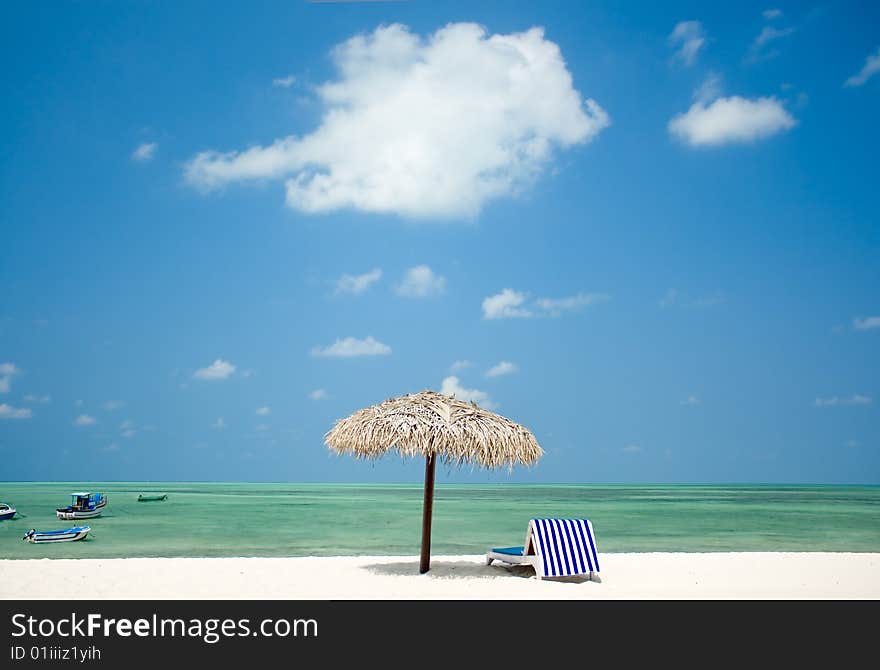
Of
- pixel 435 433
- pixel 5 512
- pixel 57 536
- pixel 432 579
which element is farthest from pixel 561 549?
pixel 5 512

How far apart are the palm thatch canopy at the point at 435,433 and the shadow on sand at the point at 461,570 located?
120cm

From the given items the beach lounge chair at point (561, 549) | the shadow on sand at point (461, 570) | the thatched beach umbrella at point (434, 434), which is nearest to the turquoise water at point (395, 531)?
the shadow on sand at point (461, 570)

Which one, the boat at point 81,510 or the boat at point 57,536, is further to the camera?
the boat at point 81,510

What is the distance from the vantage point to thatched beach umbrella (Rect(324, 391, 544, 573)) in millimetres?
7359

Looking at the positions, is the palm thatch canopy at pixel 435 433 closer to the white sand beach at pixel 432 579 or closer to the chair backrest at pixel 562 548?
the chair backrest at pixel 562 548

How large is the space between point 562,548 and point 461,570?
1256mm

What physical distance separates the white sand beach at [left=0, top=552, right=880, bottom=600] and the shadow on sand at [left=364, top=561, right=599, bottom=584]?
0.01 metres

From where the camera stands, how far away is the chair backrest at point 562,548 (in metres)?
7.58

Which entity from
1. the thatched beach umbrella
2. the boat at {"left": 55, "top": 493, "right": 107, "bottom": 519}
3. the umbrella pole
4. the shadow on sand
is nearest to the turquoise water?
the boat at {"left": 55, "top": 493, "right": 107, "bottom": 519}

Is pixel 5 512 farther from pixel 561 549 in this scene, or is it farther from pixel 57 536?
pixel 561 549
